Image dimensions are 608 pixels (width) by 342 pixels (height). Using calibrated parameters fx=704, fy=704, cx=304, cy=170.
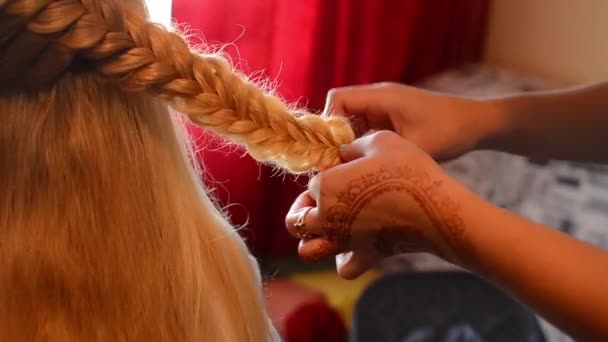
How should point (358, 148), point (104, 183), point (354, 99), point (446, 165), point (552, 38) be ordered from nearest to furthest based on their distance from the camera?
point (104, 183), point (358, 148), point (354, 99), point (446, 165), point (552, 38)

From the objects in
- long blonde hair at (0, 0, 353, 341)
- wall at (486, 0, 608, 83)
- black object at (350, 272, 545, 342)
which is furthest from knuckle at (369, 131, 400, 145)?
wall at (486, 0, 608, 83)

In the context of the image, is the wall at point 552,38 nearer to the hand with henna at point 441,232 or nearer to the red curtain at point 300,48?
the red curtain at point 300,48

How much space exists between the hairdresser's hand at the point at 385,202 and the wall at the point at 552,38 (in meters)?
1.42

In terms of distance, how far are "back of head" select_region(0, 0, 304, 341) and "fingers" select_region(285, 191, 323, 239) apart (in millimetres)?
119

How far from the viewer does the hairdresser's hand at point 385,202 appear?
2.20 ft

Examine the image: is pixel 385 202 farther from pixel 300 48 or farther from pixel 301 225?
pixel 300 48

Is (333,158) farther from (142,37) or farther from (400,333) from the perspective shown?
(400,333)

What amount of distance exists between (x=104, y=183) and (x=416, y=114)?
1.28 feet

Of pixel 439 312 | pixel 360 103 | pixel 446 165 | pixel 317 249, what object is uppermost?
pixel 360 103

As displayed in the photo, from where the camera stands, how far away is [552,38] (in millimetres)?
1996

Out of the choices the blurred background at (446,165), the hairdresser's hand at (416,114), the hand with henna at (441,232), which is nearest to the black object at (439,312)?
the blurred background at (446,165)

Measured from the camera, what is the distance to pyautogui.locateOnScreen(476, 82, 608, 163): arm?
907 millimetres

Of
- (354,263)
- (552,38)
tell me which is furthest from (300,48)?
(354,263)

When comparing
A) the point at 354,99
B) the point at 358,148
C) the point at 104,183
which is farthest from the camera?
the point at 354,99
